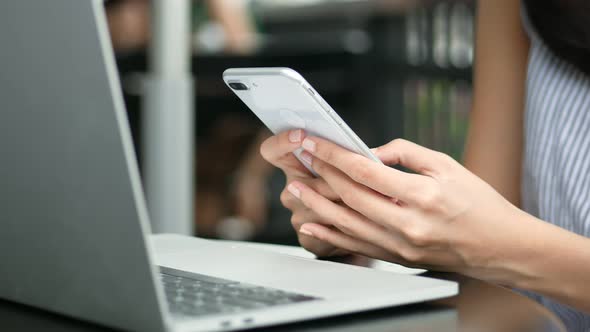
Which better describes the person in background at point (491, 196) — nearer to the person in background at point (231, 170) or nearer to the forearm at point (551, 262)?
the forearm at point (551, 262)

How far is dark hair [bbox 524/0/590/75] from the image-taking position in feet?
3.20

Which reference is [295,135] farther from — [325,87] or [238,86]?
[325,87]

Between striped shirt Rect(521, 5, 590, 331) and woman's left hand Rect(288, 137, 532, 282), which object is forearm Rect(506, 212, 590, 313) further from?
striped shirt Rect(521, 5, 590, 331)

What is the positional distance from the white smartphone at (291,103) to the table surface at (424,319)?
151 mm

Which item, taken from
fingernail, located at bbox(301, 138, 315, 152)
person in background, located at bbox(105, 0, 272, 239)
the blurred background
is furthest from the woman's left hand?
person in background, located at bbox(105, 0, 272, 239)

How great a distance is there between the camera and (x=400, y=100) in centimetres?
287

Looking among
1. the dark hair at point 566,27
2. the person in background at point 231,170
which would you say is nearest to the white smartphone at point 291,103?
the dark hair at point 566,27

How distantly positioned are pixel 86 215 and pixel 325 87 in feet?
7.73

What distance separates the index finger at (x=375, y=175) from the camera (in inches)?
25.9

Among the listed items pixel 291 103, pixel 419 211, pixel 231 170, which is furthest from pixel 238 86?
pixel 231 170

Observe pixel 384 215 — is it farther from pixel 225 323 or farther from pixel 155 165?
pixel 155 165

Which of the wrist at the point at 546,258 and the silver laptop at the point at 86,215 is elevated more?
the silver laptop at the point at 86,215

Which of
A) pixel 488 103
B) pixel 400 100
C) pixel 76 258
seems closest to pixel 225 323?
pixel 76 258

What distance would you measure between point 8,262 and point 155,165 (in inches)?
44.4
